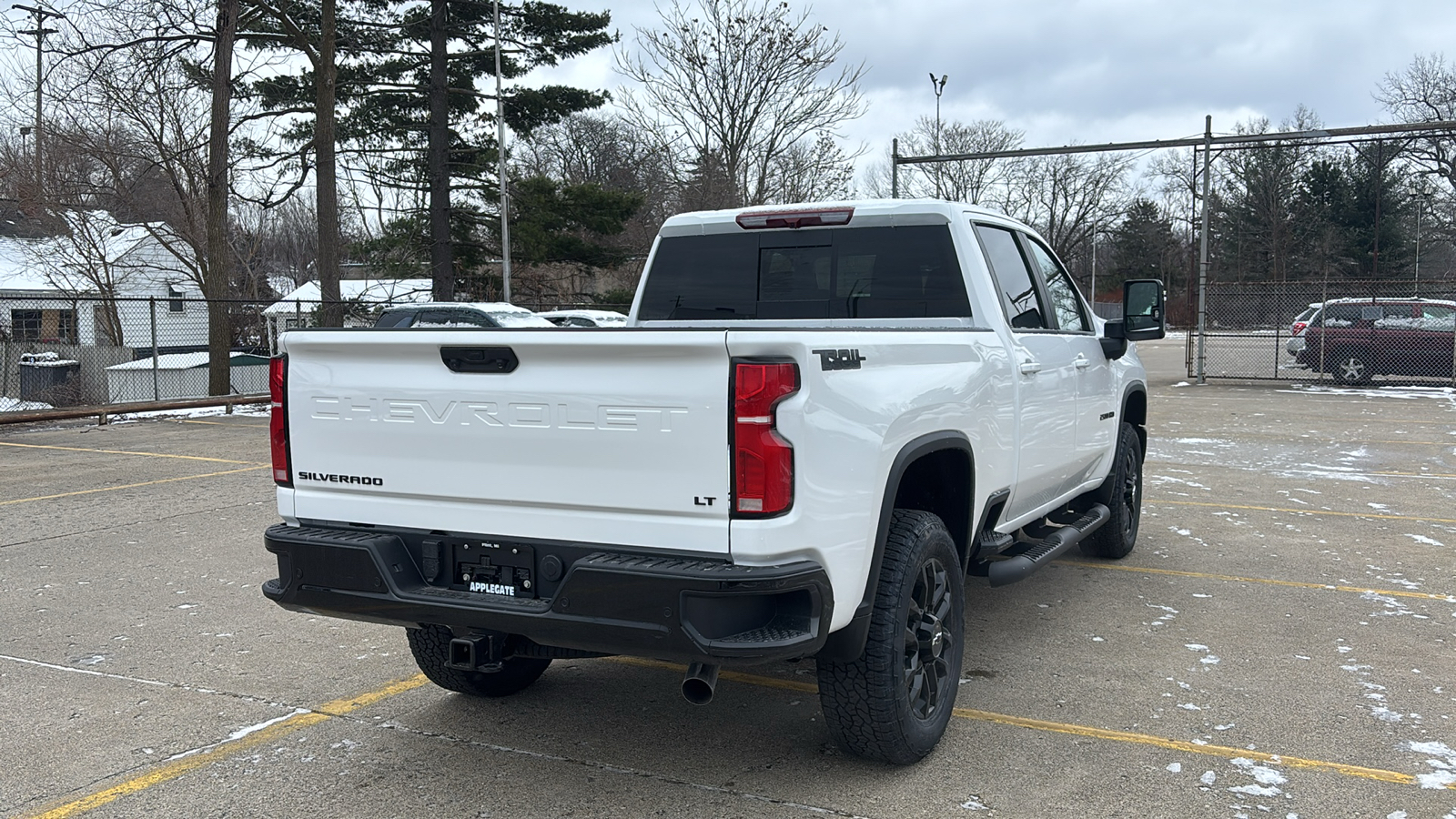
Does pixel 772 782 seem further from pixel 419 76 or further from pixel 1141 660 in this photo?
pixel 419 76

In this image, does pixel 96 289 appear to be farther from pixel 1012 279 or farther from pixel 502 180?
pixel 1012 279

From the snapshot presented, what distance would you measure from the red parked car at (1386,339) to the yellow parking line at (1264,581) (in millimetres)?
16942

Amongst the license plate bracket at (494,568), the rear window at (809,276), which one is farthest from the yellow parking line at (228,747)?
the rear window at (809,276)

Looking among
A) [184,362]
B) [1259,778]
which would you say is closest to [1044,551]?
[1259,778]

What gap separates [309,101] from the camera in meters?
23.4

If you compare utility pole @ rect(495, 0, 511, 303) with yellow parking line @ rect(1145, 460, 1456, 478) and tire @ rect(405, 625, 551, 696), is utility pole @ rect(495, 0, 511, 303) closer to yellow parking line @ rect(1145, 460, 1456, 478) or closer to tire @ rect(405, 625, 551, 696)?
yellow parking line @ rect(1145, 460, 1456, 478)

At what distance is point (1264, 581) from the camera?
6.41 m

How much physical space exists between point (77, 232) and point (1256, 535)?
26.7 metres

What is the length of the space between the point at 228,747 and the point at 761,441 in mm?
2365

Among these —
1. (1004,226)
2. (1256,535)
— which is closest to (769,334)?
(1004,226)

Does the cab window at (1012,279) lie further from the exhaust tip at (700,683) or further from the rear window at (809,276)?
the exhaust tip at (700,683)

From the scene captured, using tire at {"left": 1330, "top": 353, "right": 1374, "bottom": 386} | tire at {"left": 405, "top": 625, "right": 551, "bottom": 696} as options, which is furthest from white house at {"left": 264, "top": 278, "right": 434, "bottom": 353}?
tire at {"left": 1330, "top": 353, "right": 1374, "bottom": 386}

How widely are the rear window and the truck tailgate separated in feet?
6.31

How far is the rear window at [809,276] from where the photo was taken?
4.94 m
